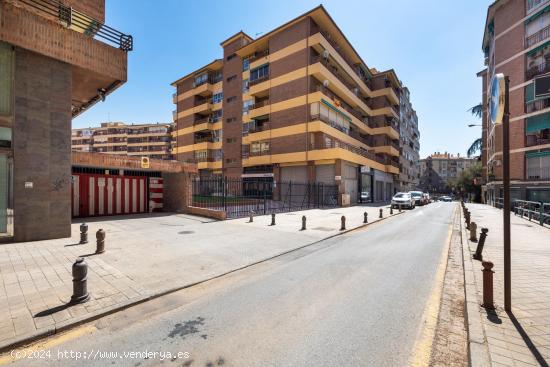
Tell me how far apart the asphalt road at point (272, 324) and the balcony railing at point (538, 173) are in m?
29.4

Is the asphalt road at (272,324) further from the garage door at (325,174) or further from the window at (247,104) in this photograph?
the window at (247,104)

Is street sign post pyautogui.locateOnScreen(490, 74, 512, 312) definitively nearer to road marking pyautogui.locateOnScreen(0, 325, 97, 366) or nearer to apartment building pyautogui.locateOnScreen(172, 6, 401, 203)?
road marking pyautogui.locateOnScreen(0, 325, 97, 366)

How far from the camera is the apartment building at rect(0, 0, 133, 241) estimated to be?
8.70 m

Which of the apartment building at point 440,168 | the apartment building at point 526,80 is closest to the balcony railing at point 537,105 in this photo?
the apartment building at point 526,80

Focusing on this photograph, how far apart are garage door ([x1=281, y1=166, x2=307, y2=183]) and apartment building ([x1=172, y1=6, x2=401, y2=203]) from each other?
12cm

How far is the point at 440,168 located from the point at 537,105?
3656 inches

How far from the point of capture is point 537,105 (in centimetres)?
2534

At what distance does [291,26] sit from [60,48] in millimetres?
A: 26338

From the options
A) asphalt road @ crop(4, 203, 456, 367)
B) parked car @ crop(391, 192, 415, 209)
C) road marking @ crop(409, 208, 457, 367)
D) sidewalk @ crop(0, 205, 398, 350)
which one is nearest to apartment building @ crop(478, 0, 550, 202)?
parked car @ crop(391, 192, 415, 209)

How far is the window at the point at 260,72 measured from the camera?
32.9 m

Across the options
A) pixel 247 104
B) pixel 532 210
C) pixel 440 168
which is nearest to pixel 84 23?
pixel 247 104

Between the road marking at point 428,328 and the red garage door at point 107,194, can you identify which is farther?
the red garage door at point 107,194

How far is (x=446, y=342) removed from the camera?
3502mm

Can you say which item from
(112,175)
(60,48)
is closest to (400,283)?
(60,48)
